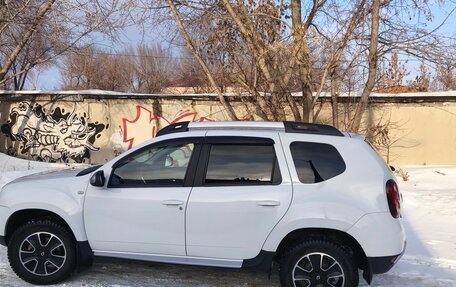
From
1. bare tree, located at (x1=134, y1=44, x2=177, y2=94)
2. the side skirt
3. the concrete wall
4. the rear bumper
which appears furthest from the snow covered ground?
bare tree, located at (x1=134, y1=44, x2=177, y2=94)

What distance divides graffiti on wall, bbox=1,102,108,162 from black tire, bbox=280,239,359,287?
35.5ft

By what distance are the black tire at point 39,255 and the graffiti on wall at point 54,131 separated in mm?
9556

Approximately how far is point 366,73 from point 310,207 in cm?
771

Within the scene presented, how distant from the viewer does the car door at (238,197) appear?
160 inches

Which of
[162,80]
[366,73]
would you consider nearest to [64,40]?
[366,73]

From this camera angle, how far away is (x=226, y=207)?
410 centimetres

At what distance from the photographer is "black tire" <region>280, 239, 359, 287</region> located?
4.04 m

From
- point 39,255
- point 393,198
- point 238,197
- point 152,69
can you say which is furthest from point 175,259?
point 152,69

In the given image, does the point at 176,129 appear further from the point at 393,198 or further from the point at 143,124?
the point at 143,124

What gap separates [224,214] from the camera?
13.5ft

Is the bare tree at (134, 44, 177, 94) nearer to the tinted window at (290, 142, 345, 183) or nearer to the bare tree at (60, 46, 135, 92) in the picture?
the bare tree at (60, 46, 135, 92)

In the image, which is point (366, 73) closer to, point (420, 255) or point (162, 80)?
point (420, 255)

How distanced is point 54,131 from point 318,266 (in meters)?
11.8

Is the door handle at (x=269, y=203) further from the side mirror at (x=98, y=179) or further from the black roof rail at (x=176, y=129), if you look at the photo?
the side mirror at (x=98, y=179)
